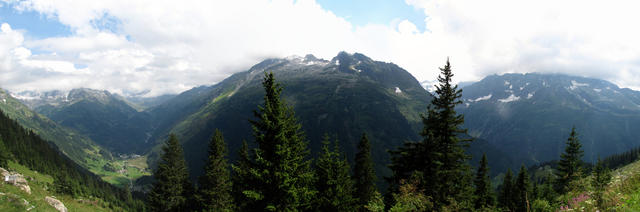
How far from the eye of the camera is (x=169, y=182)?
49438mm

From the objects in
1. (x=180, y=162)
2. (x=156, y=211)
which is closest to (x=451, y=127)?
(x=180, y=162)

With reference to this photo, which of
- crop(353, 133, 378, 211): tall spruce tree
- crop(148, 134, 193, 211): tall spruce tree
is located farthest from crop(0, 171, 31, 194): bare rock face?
crop(353, 133, 378, 211): tall spruce tree

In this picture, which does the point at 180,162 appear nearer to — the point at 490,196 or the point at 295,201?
the point at 295,201

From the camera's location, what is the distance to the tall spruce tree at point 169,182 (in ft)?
161

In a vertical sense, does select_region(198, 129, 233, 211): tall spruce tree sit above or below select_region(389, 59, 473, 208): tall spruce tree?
below

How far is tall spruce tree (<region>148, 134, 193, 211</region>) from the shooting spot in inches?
1934

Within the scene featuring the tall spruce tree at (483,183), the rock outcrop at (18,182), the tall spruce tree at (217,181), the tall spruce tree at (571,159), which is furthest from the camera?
the tall spruce tree at (483,183)

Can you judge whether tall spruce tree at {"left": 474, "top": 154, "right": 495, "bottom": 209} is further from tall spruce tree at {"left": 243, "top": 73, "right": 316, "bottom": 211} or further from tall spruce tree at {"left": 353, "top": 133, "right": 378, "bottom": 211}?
tall spruce tree at {"left": 243, "top": 73, "right": 316, "bottom": 211}

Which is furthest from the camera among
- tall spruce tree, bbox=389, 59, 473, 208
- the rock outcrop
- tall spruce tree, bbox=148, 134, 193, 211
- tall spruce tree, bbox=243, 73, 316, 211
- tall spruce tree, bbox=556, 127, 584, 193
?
tall spruce tree, bbox=148, 134, 193, 211

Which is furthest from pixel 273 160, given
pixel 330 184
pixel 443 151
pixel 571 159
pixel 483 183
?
pixel 483 183

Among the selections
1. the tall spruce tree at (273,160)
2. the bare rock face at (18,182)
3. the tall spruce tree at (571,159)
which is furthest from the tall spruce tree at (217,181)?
the tall spruce tree at (571,159)

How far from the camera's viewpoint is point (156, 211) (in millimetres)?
49656

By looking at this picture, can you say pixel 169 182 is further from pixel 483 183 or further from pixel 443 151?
pixel 483 183

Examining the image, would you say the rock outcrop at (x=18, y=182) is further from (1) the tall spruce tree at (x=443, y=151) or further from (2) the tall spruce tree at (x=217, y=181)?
(1) the tall spruce tree at (x=443, y=151)
